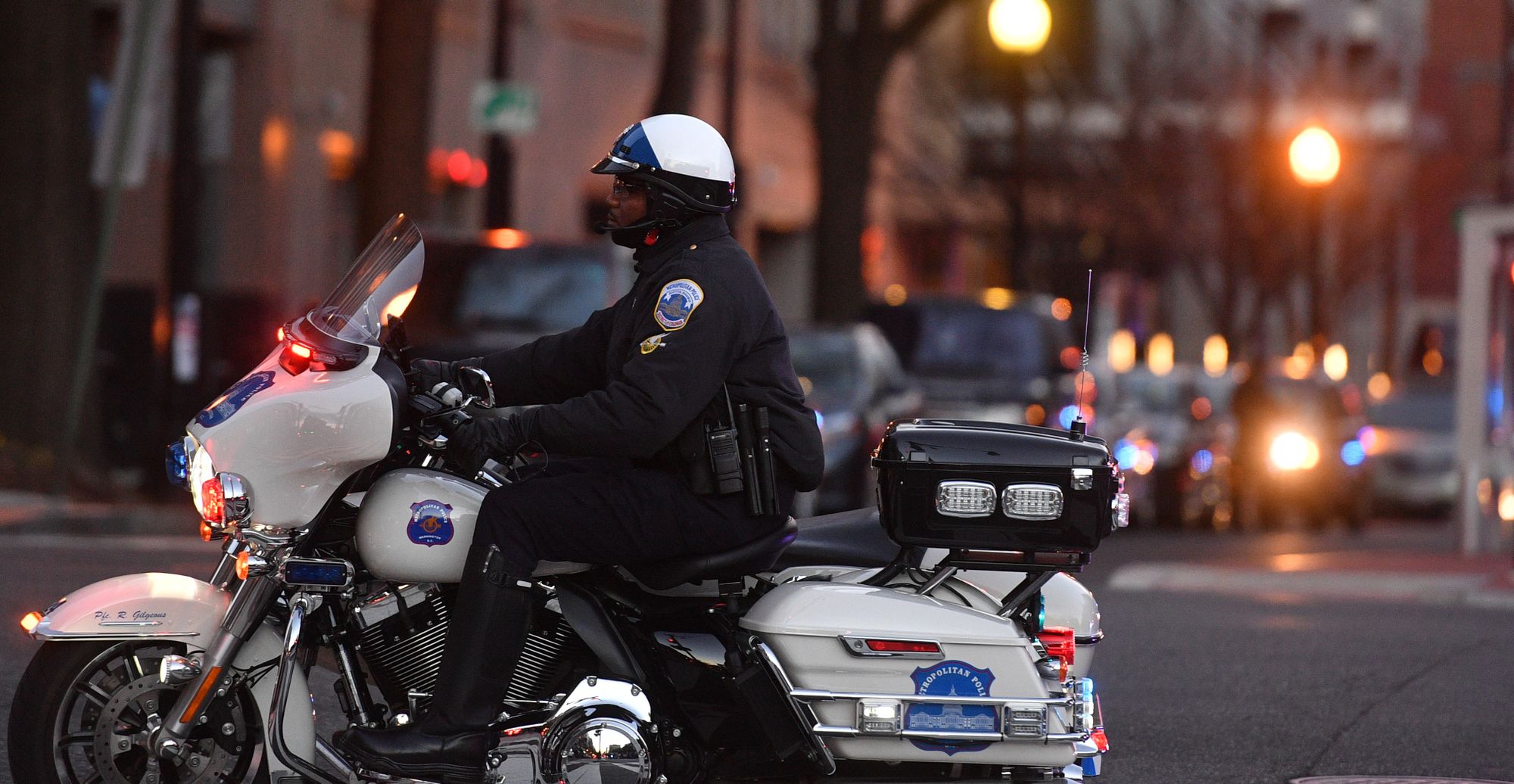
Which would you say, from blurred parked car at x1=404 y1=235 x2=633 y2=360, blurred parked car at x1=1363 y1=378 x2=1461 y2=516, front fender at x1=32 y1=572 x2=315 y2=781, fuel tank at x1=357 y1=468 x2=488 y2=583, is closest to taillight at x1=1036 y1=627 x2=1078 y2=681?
fuel tank at x1=357 y1=468 x2=488 y2=583

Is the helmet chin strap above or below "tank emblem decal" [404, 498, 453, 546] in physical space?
above

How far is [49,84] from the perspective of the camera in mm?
15789

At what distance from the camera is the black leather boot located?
535 centimetres

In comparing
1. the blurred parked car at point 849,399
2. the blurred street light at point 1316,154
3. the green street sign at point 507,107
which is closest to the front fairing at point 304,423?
the blurred parked car at point 849,399

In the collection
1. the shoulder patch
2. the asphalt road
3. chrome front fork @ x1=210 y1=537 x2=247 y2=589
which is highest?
the shoulder patch

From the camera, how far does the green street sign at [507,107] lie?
20375mm

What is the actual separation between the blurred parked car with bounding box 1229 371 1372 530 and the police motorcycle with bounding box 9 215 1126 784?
57.4 ft

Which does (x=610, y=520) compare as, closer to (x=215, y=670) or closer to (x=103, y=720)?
(x=215, y=670)

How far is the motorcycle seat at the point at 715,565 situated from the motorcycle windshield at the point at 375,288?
91cm

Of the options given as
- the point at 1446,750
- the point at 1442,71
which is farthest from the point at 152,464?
the point at 1442,71

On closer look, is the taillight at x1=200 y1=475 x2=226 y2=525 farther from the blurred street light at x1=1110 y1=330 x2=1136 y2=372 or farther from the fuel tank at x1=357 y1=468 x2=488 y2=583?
the blurred street light at x1=1110 y1=330 x2=1136 y2=372

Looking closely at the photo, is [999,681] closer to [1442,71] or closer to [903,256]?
[903,256]

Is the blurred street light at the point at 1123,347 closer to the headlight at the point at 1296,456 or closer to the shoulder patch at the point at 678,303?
the headlight at the point at 1296,456

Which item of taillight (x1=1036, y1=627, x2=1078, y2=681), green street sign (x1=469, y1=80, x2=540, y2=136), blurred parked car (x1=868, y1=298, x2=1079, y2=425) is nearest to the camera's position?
taillight (x1=1036, y1=627, x2=1078, y2=681)
